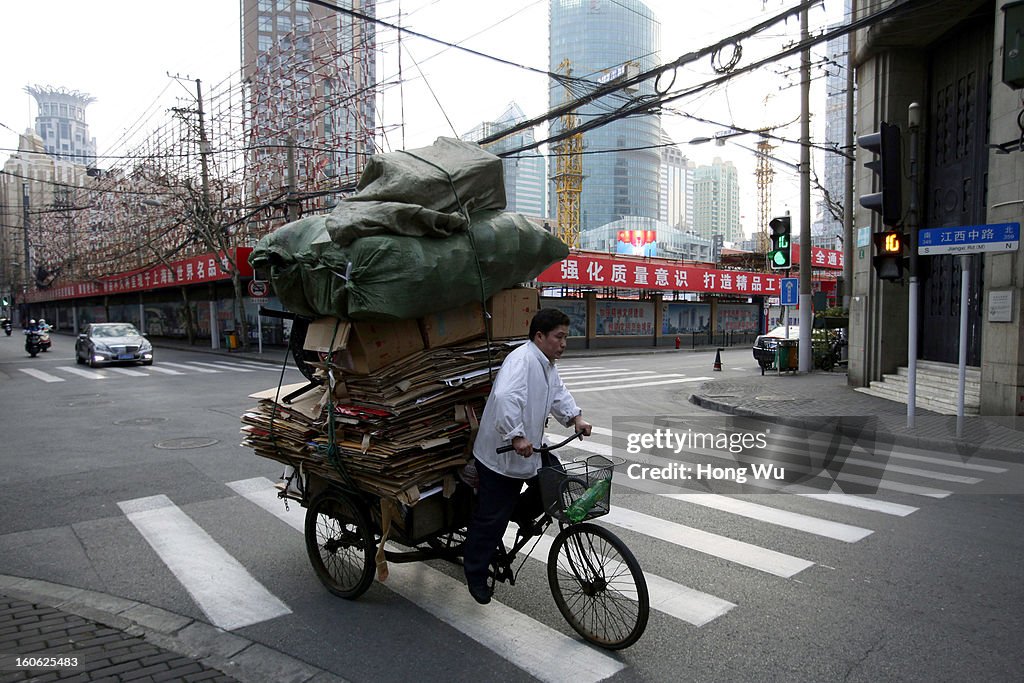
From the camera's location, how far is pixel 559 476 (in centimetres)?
365

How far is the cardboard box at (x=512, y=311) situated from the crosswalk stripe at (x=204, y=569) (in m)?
2.26

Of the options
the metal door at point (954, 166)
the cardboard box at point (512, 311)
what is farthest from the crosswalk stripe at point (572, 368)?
the cardboard box at point (512, 311)

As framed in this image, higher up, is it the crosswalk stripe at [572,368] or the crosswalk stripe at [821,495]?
the crosswalk stripe at [821,495]

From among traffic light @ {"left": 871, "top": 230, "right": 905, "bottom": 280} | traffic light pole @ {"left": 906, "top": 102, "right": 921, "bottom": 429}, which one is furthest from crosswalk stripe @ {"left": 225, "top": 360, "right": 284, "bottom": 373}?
traffic light pole @ {"left": 906, "top": 102, "right": 921, "bottom": 429}

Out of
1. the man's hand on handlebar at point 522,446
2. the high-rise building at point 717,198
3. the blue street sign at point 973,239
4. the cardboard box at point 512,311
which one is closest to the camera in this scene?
the man's hand on handlebar at point 522,446

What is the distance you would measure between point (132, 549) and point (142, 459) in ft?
11.8

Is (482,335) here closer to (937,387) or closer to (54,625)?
(54,625)

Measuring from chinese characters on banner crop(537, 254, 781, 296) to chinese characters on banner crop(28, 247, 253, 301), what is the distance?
13.6 m

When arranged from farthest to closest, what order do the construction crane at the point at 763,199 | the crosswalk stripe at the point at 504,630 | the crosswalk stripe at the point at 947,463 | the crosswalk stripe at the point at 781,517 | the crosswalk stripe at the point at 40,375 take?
the construction crane at the point at 763,199
the crosswalk stripe at the point at 40,375
the crosswalk stripe at the point at 947,463
the crosswalk stripe at the point at 781,517
the crosswalk stripe at the point at 504,630

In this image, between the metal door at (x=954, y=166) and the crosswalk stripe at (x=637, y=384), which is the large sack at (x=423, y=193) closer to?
the metal door at (x=954, y=166)

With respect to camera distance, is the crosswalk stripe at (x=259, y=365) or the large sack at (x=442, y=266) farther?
the crosswalk stripe at (x=259, y=365)

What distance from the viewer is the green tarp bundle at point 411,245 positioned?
374cm

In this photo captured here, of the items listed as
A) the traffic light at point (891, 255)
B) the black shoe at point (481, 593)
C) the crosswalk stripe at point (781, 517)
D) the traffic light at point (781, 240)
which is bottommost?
the crosswalk stripe at point (781, 517)

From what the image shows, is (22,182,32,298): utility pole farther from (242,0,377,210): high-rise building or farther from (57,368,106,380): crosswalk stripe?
(57,368,106,380): crosswalk stripe
